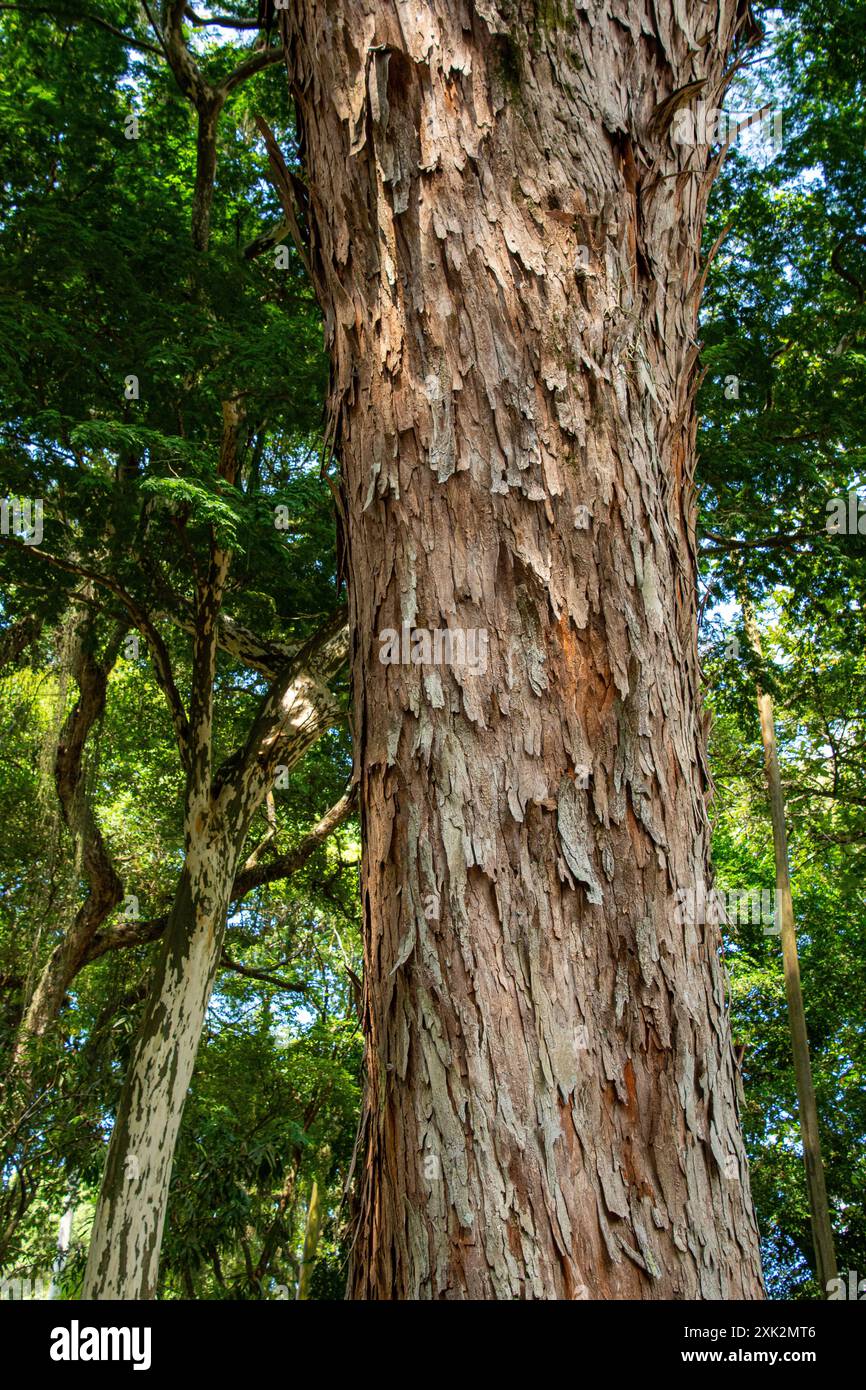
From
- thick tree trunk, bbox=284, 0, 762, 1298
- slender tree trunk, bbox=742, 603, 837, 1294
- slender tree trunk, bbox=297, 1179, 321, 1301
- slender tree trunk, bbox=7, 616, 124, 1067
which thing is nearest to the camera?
thick tree trunk, bbox=284, 0, 762, 1298

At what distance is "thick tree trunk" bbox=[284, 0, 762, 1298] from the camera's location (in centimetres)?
132

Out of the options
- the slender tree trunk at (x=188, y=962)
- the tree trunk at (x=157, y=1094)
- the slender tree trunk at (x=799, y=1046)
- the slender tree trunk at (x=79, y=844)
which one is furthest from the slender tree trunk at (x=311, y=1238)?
the slender tree trunk at (x=188, y=962)

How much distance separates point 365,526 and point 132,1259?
7.55 metres

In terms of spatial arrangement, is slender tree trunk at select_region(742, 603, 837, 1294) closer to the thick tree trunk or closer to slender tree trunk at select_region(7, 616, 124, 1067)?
slender tree trunk at select_region(7, 616, 124, 1067)

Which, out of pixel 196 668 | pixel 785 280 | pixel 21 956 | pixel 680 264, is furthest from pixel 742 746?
pixel 680 264

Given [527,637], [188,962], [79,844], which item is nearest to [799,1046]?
[188,962]

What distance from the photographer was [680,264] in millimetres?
1880

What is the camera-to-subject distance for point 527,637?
1506mm

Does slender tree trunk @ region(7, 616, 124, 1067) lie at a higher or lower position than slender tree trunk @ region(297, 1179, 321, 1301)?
higher

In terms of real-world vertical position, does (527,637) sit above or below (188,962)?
below

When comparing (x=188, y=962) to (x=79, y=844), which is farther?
(x=79, y=844)

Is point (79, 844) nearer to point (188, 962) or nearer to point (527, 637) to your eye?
point (188, 962)

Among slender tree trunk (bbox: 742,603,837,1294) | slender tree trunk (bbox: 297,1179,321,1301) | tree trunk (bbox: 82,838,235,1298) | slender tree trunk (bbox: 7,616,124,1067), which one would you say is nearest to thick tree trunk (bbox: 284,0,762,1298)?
tree trunk (bbox: 82,838,235,1298)
